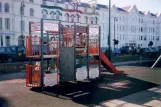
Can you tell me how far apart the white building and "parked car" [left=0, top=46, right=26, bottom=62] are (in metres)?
7.07

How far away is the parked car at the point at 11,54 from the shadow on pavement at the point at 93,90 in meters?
14.3

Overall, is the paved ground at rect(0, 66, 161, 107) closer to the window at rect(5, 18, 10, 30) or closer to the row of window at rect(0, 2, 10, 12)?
the window at rect(5, 18, 10, 30)

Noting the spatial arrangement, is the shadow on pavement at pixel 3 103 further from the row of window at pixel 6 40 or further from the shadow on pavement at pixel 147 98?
the row of window at pixel 6 40

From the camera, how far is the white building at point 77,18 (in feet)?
145

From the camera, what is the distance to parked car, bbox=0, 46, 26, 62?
24.8 metres

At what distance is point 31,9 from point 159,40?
5998 centimetres

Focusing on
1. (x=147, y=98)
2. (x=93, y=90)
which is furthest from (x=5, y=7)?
(x=147, y=98)

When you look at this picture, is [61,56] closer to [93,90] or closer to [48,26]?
[48,26]

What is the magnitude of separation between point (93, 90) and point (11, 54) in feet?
54.1

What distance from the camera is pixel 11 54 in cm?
2530

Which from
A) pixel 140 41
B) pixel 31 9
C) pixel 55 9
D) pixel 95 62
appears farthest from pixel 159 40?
pixel 95 62

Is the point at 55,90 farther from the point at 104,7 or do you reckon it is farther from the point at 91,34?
the point at 104,7

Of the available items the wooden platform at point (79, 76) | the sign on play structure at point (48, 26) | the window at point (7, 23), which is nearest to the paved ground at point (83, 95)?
the wooden platform at point (79, 76)

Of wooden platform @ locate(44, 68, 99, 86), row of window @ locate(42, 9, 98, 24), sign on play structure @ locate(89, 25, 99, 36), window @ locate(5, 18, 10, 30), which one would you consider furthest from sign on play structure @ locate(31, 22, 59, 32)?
row of window @ locate(42, 9, 98, 24)
